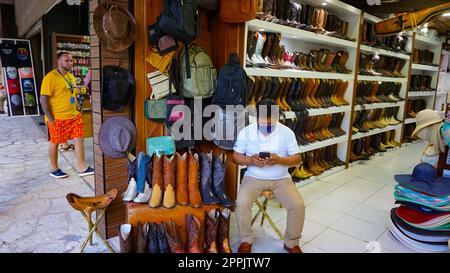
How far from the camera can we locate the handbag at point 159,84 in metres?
2.68

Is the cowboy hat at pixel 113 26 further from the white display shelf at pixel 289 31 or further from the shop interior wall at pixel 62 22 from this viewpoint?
the shop interior wall at pixel 62 22

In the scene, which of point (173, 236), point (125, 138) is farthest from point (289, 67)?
point (173, 236)

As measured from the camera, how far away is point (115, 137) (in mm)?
2541

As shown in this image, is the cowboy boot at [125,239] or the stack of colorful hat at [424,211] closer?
the cowboy boot at [125,239]

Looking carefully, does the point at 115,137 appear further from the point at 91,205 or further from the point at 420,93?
the point at 420,93

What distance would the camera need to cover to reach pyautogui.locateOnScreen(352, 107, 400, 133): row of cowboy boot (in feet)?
18.0

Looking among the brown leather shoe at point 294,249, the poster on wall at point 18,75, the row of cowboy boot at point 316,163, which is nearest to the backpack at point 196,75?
the brown leather shoe at point 294,249

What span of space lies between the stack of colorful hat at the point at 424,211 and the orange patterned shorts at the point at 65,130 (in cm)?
377

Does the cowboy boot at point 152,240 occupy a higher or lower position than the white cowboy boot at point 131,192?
lower

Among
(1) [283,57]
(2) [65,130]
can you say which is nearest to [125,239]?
(2) [65,130]

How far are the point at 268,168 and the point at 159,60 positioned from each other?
1.25m

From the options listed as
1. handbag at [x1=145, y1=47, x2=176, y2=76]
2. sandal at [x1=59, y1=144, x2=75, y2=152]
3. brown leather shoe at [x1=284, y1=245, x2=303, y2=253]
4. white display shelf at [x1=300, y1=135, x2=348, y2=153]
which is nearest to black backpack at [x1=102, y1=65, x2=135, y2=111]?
handbag at [x1=145, y1=47, x2=176, y2=76]

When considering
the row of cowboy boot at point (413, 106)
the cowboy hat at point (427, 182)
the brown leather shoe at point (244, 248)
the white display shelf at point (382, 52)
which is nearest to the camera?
the brown leather shoe at point (244, 248)
